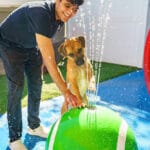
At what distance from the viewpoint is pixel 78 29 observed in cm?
929

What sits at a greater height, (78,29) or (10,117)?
(10,117)

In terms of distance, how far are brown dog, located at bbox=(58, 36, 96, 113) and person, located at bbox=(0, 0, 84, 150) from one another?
0.37m

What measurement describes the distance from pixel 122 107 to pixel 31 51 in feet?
6.50

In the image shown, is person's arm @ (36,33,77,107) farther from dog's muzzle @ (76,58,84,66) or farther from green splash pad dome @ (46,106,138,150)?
dog's muzzle @ (76,58,84,66)

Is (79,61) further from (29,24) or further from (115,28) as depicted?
(115,28)

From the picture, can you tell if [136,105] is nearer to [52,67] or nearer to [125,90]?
[125,90]

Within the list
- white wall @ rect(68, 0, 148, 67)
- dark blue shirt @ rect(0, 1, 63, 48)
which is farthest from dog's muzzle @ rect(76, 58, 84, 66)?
white wall @ rect(68, 0, 148, 67)

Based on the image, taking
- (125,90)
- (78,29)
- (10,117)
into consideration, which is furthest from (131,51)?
(10,117)

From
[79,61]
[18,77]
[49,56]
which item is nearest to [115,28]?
[79,61]

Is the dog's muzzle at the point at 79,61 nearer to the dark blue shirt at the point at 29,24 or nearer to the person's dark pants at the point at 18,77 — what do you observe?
the person's dark pants at the point at 18,77

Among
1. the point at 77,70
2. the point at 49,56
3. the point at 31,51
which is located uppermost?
the point at 49,56

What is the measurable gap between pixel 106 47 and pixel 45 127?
16.7ft

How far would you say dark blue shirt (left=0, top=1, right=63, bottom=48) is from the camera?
3037mm

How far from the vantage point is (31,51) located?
3.58 metres
